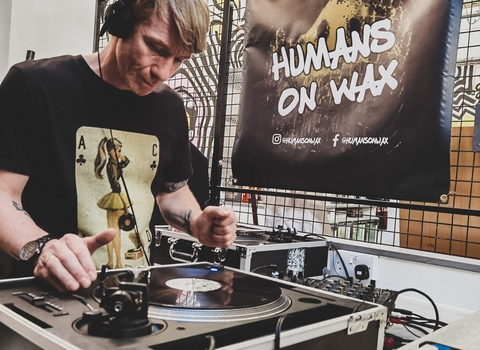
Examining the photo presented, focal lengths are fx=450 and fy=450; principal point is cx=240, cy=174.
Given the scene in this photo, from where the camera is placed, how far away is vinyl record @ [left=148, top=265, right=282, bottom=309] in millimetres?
669

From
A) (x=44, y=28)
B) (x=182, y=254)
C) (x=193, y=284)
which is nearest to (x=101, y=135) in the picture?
(x=193, y=284)

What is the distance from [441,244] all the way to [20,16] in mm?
2282

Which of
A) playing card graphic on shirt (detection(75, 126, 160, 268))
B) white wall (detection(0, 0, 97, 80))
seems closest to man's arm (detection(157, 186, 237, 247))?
playing card graphic on shirt (detection(75, 126, 160, 268))

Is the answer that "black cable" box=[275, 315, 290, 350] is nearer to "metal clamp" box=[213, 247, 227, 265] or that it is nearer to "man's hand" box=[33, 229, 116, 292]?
"man's hand" box=[33, 229, 116, 292]

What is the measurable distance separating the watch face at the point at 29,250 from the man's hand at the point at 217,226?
1.29ft

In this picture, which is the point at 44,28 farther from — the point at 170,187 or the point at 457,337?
the point at 457,337

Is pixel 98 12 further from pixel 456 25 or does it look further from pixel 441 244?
pixel 441 244

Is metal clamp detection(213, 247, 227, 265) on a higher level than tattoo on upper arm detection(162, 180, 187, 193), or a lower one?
lower

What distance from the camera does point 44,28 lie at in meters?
2.47

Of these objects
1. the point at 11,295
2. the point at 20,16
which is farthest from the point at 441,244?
the point at 20,16

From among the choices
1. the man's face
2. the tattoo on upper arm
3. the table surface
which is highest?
the man's face

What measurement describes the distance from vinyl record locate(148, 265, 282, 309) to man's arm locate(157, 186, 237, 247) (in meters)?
0.13

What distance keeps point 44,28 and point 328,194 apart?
1.81m

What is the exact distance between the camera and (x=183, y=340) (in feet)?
1.74
